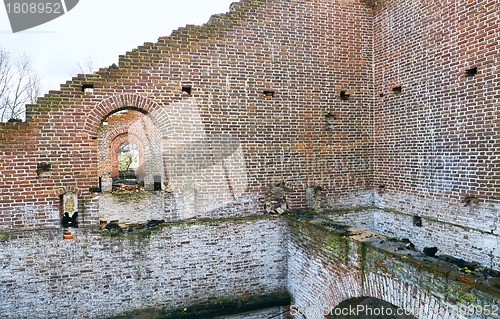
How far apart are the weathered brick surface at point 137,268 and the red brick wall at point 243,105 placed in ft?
1.83

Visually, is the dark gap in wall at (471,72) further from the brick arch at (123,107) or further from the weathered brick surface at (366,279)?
the brick arch at (123,107)

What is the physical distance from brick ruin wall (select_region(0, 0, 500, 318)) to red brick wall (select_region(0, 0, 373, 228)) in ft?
0.08

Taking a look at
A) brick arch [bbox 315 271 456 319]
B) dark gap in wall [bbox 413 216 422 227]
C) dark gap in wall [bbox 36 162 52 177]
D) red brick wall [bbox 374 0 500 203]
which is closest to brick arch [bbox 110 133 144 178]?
dark gap in wall [bbox 36 162 52 177]

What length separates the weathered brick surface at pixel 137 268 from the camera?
541 cm

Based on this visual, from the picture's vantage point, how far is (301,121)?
22.9ft

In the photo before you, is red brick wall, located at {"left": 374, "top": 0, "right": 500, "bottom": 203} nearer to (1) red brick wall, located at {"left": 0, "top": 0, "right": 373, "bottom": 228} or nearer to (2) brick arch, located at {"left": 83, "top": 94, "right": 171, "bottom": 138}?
(1) red brick wall, located at {"left": 0, "top": 0, "right": 373, "bottom": 228}

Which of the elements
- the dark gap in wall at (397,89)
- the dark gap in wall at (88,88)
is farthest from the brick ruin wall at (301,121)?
the dark gap in wall at (397,89)

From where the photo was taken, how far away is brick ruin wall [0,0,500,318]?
5430mm

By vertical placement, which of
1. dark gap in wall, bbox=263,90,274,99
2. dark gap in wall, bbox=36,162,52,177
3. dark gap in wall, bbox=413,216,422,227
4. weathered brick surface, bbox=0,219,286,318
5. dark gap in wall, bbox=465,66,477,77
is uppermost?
dark gap in wall, bbox=465,66,477,77

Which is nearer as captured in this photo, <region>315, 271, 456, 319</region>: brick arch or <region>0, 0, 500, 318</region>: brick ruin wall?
<region>315, 271, 456, 319</region>: brick arch

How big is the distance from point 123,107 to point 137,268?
2912mm

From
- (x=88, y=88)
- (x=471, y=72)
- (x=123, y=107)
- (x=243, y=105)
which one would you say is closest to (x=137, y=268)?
(x=123, y=107)

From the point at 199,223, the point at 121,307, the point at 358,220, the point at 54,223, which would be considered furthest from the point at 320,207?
the point at 54,223

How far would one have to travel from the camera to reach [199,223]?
621 cm
